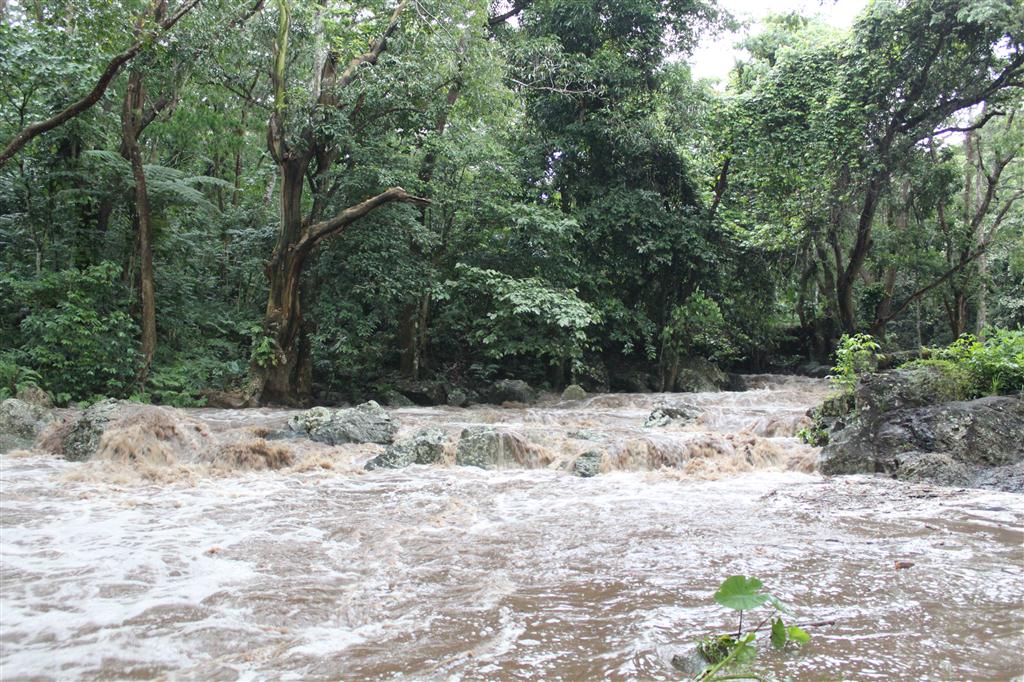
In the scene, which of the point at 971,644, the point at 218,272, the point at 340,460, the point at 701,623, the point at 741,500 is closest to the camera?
the point at 971,644

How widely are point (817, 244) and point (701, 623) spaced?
16.6m

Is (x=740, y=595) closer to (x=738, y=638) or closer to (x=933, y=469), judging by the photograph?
(x=738, y=638)

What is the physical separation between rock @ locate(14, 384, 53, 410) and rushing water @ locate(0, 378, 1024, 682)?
4.44 m

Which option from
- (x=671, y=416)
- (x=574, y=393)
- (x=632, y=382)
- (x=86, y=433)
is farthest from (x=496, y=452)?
(x=632, y=382)

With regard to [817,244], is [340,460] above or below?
below

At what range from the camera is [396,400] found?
14.5m

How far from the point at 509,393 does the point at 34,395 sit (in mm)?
8762

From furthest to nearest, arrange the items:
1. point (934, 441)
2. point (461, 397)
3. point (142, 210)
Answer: point (461, 397), point (142, 210), point (934, 441)

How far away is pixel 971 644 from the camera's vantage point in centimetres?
296

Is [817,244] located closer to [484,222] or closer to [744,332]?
[744,332]

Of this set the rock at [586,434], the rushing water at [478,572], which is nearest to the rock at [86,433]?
the rushing water at [478,572]

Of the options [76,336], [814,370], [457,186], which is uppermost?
[457,186]

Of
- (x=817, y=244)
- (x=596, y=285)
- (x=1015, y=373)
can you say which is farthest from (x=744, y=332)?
(x=1015, y=373)

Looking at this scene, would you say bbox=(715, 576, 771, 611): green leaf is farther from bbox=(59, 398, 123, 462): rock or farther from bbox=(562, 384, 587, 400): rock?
bbox=(562, 384, 587, 400): rock
